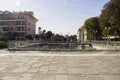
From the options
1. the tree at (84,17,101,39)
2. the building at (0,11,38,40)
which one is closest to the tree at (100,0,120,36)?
the tree at (84,17,101,39)

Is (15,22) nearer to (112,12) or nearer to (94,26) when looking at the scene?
(94,26)

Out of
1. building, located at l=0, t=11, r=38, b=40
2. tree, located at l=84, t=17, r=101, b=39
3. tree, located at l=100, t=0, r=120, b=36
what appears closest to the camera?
tree, located at l=100, t=0, r=120, b=36

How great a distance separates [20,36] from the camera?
100 meters

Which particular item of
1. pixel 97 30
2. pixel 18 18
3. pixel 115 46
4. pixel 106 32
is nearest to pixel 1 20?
pixel 18 18

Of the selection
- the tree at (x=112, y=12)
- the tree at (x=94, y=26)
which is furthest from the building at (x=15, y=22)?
the tree at (x=112, y=12)

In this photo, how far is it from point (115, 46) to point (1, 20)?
86.8 m

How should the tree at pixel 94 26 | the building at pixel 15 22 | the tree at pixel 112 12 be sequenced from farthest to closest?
the building at pixel 15 22 < the tree at pixel 94 26 < the tree at pixel 112 12

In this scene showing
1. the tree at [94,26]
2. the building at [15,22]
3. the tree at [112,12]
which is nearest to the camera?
the tree at [112,12]

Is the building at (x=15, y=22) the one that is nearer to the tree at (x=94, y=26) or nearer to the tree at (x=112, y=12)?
the tree at (x=94, y=26)

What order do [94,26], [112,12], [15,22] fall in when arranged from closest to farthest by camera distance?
1. [112,12]
2. [94,26]
3. [15,22]

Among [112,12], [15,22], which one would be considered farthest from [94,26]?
[112,12]

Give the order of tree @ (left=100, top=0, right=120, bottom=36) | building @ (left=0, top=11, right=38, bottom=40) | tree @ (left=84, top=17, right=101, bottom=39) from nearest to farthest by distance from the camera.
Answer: tree @ (left=100, top=0, right=120, bottom=36)
tree @ (left=84, top=17, right=101, bottom=39)
building @ (left=0, top=11, right=38, bottom=40)

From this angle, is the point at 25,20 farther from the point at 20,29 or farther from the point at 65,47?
the point at 65,47

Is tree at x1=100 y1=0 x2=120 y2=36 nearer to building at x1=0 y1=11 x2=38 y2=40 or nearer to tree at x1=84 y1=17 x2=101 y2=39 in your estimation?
tree at x1=84 y1=17 x2=101 y2=39
